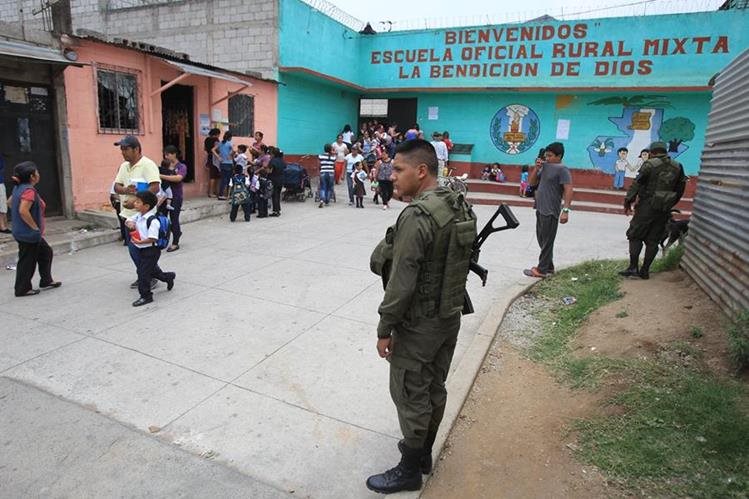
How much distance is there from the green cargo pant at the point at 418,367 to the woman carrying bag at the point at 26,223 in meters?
4.74

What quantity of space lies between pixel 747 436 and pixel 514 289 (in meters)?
3.34

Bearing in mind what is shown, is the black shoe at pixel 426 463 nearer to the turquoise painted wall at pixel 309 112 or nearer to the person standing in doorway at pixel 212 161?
the person standing in doorway at pixel 212 161

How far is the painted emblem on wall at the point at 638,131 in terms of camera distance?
15.2 metres

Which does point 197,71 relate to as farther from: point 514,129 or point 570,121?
point 570,121

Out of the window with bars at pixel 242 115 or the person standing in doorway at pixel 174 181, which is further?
the window with bars at pixel 242 115

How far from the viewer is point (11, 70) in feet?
25.5

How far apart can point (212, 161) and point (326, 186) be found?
9.44ft

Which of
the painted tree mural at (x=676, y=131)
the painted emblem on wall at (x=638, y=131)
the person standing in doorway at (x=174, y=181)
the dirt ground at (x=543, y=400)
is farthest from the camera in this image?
the painted emblem on wall at (x=638, y=131)

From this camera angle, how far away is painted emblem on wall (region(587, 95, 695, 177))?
1518 centimetres

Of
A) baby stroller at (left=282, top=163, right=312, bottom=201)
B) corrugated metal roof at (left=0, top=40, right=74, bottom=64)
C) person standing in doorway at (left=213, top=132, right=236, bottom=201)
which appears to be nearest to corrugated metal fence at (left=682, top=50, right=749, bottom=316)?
corrugated metal roof at (left=0, top=40, right=74, bottom=64)

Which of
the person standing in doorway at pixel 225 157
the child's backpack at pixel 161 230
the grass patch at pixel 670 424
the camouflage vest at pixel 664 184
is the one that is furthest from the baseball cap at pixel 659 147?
the person standing in doorway at pixel 225 157

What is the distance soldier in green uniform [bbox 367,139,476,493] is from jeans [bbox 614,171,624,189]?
15510 mm

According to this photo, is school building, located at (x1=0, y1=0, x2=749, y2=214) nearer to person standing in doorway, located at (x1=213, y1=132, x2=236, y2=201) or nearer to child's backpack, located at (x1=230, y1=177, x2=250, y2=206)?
person standing in doorway, located at (x1=213, y1=132, x2=236, y2=201)

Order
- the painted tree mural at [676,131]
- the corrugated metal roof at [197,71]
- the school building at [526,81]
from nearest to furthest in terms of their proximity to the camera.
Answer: the corrugated metal roof at [197,71] → the school building at [526,81] → the painted tree mural at [676,131]
